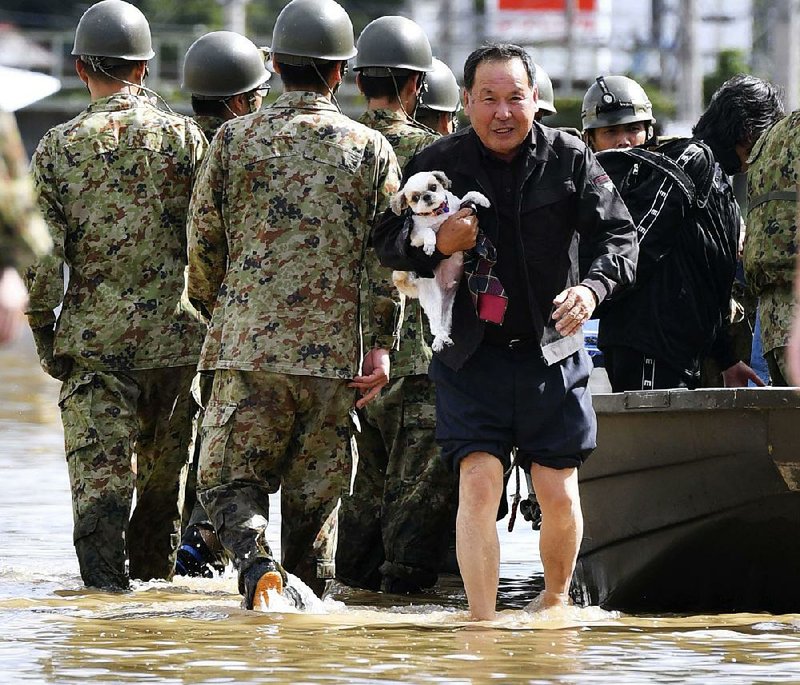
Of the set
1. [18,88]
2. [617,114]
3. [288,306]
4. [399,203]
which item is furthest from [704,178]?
[18,88]

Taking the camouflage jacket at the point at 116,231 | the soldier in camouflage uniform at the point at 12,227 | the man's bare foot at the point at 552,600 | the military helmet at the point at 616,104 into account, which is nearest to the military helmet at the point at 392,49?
the military helmet at the point at 616,104

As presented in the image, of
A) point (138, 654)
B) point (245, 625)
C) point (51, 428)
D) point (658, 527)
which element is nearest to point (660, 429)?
point (658, 527)

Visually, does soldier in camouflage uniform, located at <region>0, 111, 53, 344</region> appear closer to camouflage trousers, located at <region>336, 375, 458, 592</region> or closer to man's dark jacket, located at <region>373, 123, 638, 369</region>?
man's dark jacket, located at <region>373, 123, 638, 369</region>

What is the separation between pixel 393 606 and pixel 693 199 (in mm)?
2082

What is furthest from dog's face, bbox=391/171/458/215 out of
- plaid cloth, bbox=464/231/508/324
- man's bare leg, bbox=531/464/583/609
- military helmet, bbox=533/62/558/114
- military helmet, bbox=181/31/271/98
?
military helmet, bbox=533/62/558/114

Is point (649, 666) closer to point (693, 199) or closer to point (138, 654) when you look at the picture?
point (138, 654)

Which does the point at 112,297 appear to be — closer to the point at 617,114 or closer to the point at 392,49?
the point at 392,49

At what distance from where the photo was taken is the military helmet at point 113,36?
8.38 m

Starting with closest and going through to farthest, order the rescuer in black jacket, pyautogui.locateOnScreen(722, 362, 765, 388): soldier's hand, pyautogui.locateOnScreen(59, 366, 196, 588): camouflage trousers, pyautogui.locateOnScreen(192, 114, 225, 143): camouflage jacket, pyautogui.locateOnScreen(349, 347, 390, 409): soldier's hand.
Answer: pyautogui.locateOnScreen(349, 347, 390, 409): soldier's hand
pyautogui.locateOnScreen(59, 366, 196, 588): camouflage trousers
the rescuer in black jacket
pyautogui.locateOnScreen(192, 114, 225, 143): camouflage jacket
pyautogui.locateOnScreen(722, 362, 765, 388): soldier's hand

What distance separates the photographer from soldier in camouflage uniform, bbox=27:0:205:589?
811 cm

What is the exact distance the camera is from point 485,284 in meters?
7.00

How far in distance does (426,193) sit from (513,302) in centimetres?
48

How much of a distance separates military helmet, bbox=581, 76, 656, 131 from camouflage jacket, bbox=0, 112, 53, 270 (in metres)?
4.55

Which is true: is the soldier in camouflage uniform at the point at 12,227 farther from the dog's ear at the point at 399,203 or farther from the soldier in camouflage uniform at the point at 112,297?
the soldier in camouflage uniform at the point at 112,297
